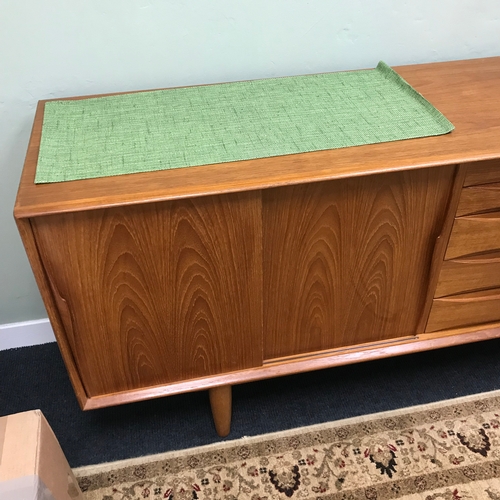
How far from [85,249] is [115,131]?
0.24 metres

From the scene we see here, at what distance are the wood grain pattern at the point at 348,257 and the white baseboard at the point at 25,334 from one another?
27.6 inches

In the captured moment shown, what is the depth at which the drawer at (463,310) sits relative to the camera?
3.51ft

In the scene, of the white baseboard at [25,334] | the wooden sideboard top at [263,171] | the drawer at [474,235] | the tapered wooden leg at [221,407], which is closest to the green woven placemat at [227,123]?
the wooden sideboard top at [263,171]

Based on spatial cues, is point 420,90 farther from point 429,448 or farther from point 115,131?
point 429,448

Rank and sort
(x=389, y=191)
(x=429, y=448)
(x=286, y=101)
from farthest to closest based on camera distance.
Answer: (x=429, y=448) < (x=286, y=101) < (x=389, y=191)

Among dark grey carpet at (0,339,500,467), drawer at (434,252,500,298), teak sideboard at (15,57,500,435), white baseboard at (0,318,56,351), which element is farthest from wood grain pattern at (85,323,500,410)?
white baseboard at (0,318,56,351)

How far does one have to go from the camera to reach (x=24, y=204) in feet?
2.46

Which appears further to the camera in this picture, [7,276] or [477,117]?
[7,276]

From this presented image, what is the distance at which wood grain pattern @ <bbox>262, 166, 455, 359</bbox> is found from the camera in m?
0.86

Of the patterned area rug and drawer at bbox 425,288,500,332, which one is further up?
drawer at bbox 425,288,500,332

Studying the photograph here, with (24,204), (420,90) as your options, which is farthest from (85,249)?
→ (420,90)

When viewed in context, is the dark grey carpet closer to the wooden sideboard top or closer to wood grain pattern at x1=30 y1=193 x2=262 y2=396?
wood grain pattern at x1=30 y1=193 x2=262 y2=396

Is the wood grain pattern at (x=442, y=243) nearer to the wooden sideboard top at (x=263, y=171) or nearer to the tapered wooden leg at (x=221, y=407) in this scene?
the wooden sideboard top at (x=263, y=171)

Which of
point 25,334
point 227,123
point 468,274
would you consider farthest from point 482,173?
point 25,334
